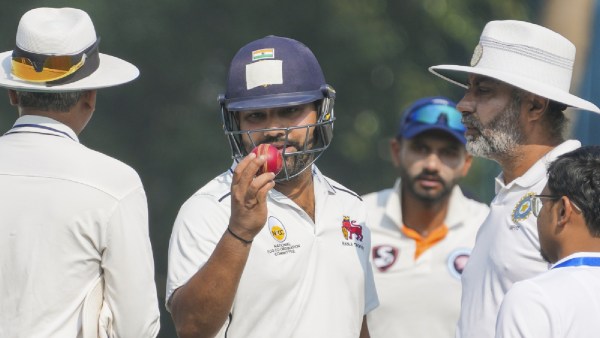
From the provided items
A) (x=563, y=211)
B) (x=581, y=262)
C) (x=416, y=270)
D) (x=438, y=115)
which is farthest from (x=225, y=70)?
(x=581, y=262)

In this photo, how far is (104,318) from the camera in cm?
384

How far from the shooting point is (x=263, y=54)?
4301 millimetres

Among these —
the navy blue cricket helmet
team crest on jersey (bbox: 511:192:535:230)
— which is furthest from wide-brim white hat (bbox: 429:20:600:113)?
the navy blue cricket helmet

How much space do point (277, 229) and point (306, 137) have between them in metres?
0.31

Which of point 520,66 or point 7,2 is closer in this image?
point 520,66

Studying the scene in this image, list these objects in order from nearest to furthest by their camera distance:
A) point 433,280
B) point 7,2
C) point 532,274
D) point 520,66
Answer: point 532,274 < point 520,66 < point 433,280 < point 7,2

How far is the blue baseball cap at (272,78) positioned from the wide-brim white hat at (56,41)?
15.2 inches

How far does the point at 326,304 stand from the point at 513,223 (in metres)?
0.65

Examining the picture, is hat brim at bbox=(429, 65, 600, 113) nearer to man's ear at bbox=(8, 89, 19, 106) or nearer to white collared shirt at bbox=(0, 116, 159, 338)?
white collared shirt at bbox=(0, 116, 159, 338)

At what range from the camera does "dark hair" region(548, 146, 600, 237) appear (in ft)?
11.2

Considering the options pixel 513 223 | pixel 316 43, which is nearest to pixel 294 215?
pixel 513 223

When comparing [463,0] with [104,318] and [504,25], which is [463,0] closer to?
[504,25]

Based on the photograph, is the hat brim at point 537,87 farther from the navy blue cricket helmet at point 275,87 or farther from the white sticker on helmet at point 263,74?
the white sticker on helmet at point 263,74

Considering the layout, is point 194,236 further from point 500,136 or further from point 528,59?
point 528,59
